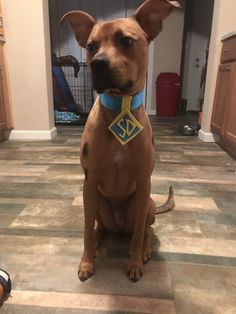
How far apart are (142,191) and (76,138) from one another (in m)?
2.37

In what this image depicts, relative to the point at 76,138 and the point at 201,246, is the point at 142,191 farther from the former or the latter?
the point at 76,138

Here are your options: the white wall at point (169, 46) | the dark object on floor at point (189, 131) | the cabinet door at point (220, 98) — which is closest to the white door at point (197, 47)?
the white wall at point (169, 46)

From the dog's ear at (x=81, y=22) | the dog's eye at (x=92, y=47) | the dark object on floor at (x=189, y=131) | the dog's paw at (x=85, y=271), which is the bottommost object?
the dog's paw at (x=85, y=271)

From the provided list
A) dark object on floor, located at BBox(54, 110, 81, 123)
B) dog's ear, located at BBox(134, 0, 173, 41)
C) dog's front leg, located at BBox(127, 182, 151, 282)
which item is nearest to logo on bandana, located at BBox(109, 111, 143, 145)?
dog's front leg, located at BBox(127, 182, 151, 282)

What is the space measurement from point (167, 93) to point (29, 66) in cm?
252

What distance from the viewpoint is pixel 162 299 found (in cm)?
103

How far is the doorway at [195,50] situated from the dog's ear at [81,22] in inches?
170

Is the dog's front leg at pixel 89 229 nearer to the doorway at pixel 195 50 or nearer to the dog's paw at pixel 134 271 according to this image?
the dog's paw at pixel 134 271

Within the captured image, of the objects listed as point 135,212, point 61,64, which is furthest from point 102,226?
point 61,64

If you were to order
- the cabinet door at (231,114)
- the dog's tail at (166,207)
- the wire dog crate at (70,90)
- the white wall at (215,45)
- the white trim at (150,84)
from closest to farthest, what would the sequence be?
the dog's tail at (166,207)
the cabinet door at (231,114)
the white wall at (215,45)
the wire dog crate at (70,90)
the white trim at (150,84)

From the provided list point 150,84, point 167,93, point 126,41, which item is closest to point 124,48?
point 126,41

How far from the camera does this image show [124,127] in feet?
3.29

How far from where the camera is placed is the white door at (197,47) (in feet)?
17.1

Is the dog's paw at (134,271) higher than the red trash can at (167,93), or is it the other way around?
the red trash can at (167,93)
